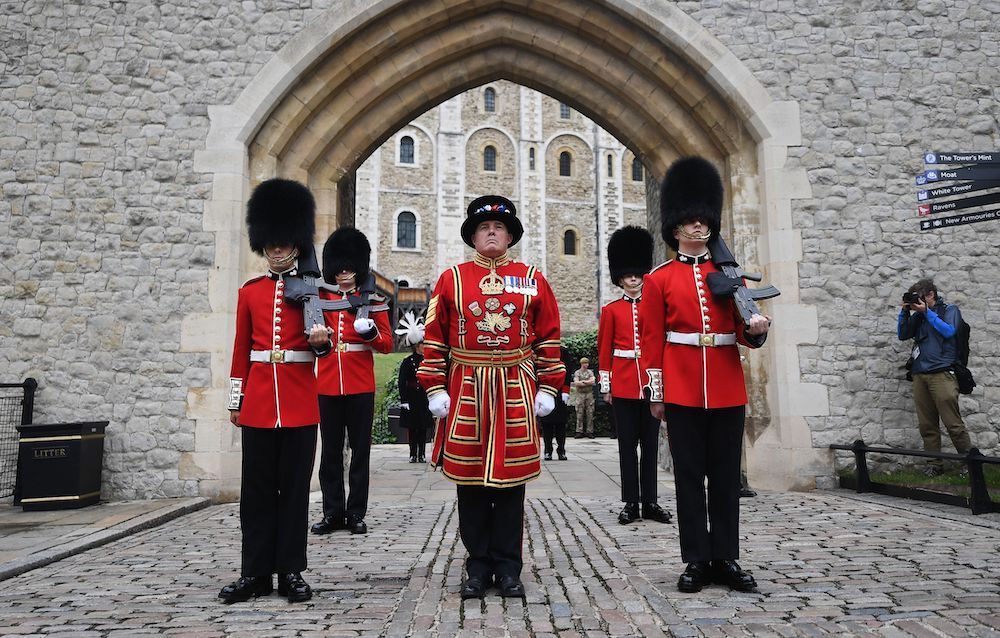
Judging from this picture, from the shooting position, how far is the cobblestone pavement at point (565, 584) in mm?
2963

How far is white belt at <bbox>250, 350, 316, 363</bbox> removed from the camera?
361cm

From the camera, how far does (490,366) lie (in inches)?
139

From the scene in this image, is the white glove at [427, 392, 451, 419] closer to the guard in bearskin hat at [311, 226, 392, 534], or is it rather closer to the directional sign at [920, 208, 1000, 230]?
the guard in bearskin hat at [311, 226, 392, 534]

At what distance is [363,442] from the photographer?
560 centimetres

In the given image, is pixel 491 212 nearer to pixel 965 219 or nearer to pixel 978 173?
pixel 978 173

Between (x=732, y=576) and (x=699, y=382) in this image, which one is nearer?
(x=732, y=576)

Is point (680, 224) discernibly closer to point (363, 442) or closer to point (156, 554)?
point (363, 442)

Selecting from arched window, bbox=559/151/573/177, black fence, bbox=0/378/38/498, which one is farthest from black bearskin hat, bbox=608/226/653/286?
arched window, bbox=559/151/573/177

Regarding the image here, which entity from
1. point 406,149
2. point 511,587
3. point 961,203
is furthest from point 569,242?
point 511,587

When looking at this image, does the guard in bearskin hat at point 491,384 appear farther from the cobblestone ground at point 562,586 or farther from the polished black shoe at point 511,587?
the cobblestone ground at point 562,586

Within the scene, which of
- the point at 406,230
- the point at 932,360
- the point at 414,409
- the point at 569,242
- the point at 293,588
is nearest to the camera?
the point at 293,588

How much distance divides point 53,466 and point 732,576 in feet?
19.1

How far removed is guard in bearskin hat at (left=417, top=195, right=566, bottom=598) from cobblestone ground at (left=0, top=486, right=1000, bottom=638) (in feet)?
0.99

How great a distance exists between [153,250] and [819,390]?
6.84 meters
